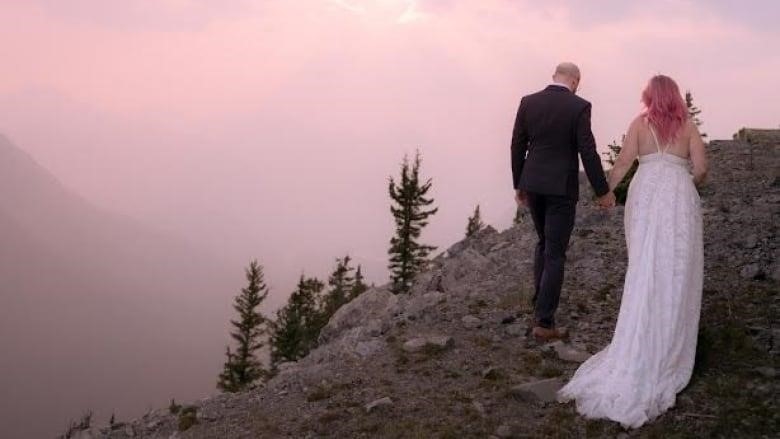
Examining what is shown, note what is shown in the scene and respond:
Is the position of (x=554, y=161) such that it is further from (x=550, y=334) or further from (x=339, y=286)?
(x=339, y=286)

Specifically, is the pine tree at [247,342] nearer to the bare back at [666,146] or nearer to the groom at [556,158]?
the groom at [556,158]

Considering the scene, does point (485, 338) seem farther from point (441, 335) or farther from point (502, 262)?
point (502, 262)

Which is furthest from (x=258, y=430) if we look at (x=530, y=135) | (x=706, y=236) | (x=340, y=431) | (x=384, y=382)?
(x=706, y=236)

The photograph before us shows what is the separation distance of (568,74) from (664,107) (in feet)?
6.02

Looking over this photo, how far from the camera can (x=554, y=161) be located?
7695 mm

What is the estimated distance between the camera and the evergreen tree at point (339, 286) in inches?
2274

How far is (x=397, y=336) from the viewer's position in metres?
9.85

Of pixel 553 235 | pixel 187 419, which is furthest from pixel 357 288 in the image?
pixel 553 235

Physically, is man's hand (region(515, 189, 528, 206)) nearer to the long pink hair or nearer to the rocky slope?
the rocky slope

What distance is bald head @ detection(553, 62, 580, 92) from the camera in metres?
7.67

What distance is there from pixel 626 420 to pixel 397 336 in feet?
16.1

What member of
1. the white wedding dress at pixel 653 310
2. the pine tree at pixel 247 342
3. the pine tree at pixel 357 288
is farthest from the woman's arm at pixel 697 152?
the pine tree at pixel 357 288

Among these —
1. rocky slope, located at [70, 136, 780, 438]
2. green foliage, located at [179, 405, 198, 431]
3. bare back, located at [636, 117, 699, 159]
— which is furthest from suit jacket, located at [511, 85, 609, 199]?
green foliage, located at [179, 405, 198, 431]

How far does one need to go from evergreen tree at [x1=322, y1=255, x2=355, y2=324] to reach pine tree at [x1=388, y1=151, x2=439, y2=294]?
1117cm
